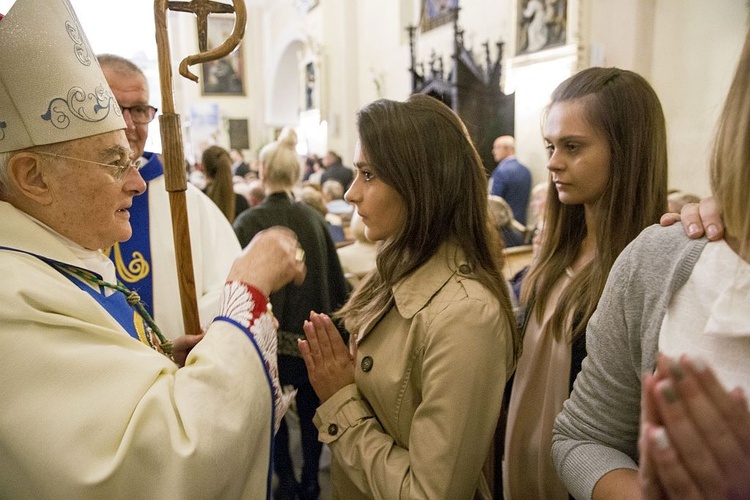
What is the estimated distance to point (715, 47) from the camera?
4.52m

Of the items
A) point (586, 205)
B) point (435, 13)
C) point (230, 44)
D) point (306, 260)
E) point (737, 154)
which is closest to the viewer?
point (737, 154)

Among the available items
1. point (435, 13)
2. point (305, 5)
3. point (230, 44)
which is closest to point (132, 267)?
point (230, 44)

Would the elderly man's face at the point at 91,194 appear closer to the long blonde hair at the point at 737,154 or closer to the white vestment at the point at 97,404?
the white vestment at the point at 97,404

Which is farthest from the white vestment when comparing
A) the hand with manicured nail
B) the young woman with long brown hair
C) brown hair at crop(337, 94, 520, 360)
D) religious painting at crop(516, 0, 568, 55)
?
religious painting at crop(516, 0, 568, 55)

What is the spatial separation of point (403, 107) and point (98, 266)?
0.83 m

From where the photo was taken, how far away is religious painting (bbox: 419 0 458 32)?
28.9 feet

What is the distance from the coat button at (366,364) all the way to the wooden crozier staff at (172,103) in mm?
489

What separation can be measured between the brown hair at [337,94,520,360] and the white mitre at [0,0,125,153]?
2.13ft

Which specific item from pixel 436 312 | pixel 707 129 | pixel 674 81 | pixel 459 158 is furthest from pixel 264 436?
pixel 674 81

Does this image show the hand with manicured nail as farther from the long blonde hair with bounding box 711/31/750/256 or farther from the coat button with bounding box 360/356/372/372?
the coat button with bounding box 360/356/372/372

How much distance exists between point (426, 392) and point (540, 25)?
6231 millimetres

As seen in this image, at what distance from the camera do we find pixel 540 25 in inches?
252

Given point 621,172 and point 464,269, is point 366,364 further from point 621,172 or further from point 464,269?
point 621,172

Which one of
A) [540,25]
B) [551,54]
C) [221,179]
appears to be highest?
[540,25]
